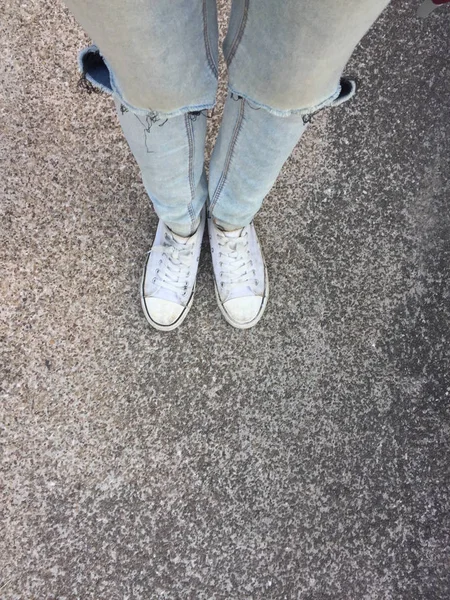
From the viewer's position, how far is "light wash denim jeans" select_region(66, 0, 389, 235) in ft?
1.95

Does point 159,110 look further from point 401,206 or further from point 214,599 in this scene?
point 214,599

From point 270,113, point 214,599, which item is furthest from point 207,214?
point 214,599

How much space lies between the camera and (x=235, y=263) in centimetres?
132

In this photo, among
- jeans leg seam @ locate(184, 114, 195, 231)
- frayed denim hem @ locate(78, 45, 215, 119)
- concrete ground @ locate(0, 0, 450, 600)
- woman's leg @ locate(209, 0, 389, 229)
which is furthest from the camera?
concrete ground @ locate(0, 0, 450, 600)

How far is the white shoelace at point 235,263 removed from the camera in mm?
1302

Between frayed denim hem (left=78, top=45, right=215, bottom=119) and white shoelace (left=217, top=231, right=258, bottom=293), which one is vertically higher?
frayed denim hem (left=78, top=45, right=215, bottom=119)

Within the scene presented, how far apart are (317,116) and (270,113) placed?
2.56ft

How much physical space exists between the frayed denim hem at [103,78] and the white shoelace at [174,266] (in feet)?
1.77

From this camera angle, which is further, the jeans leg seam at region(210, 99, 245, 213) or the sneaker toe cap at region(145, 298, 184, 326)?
Result: the sneaker toe cap at region(145, 298, 184, 326)

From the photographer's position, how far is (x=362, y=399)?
1.32 metres

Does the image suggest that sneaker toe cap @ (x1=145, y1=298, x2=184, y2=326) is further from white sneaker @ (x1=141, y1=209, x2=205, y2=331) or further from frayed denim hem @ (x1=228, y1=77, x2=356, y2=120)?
frayed denim hem @ (x1=228, y1=77, x2=356, y2=120)

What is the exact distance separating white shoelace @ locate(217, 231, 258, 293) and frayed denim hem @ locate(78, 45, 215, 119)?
0.54 m

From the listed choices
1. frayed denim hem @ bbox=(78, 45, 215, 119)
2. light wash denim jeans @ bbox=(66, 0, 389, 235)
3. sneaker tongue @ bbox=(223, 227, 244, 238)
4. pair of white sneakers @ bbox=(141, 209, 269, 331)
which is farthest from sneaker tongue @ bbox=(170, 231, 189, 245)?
frayed denim hem @ bbox=(78, 45, 215, 119)

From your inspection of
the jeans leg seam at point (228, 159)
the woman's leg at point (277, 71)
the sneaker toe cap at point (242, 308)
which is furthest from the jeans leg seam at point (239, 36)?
the sneaker toe cap at point (242, 308)
